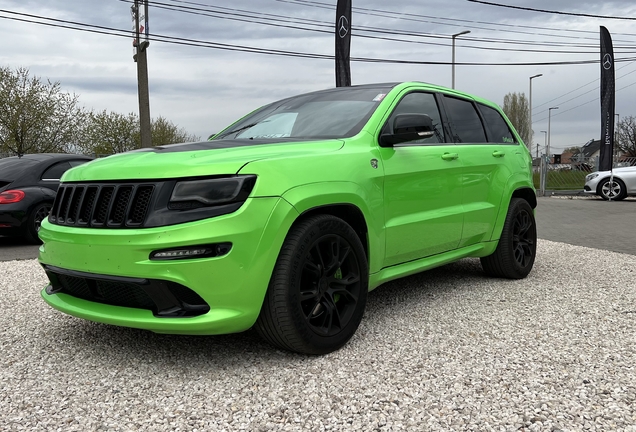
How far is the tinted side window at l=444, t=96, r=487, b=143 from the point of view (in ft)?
15.2

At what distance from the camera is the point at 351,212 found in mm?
3451

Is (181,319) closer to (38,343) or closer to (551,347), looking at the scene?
(38,343)

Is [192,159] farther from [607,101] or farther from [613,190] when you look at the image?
[607,101]

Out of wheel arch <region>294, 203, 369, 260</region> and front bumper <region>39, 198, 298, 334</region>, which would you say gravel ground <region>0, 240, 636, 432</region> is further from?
wheel arch <region>294, 203, 369, 260</region>

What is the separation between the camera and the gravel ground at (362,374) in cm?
247

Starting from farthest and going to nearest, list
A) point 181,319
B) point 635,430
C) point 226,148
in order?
point 226,148
point 181,319
point 635,430

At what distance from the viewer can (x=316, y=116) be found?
4008mm

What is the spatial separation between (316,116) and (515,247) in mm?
2497

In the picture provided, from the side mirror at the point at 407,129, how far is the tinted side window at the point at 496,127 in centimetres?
174

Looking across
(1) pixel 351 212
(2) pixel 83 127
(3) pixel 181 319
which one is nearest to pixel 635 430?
(1) pixel 351 212

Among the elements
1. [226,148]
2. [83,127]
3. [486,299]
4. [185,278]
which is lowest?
[486,299]

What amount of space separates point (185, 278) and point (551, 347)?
2192 mm

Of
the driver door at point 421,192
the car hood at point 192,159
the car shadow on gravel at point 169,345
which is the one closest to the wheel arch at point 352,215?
the driver door at point 421,192

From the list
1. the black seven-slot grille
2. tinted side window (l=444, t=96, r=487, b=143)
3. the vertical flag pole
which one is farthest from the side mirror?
the vertical flag pole
